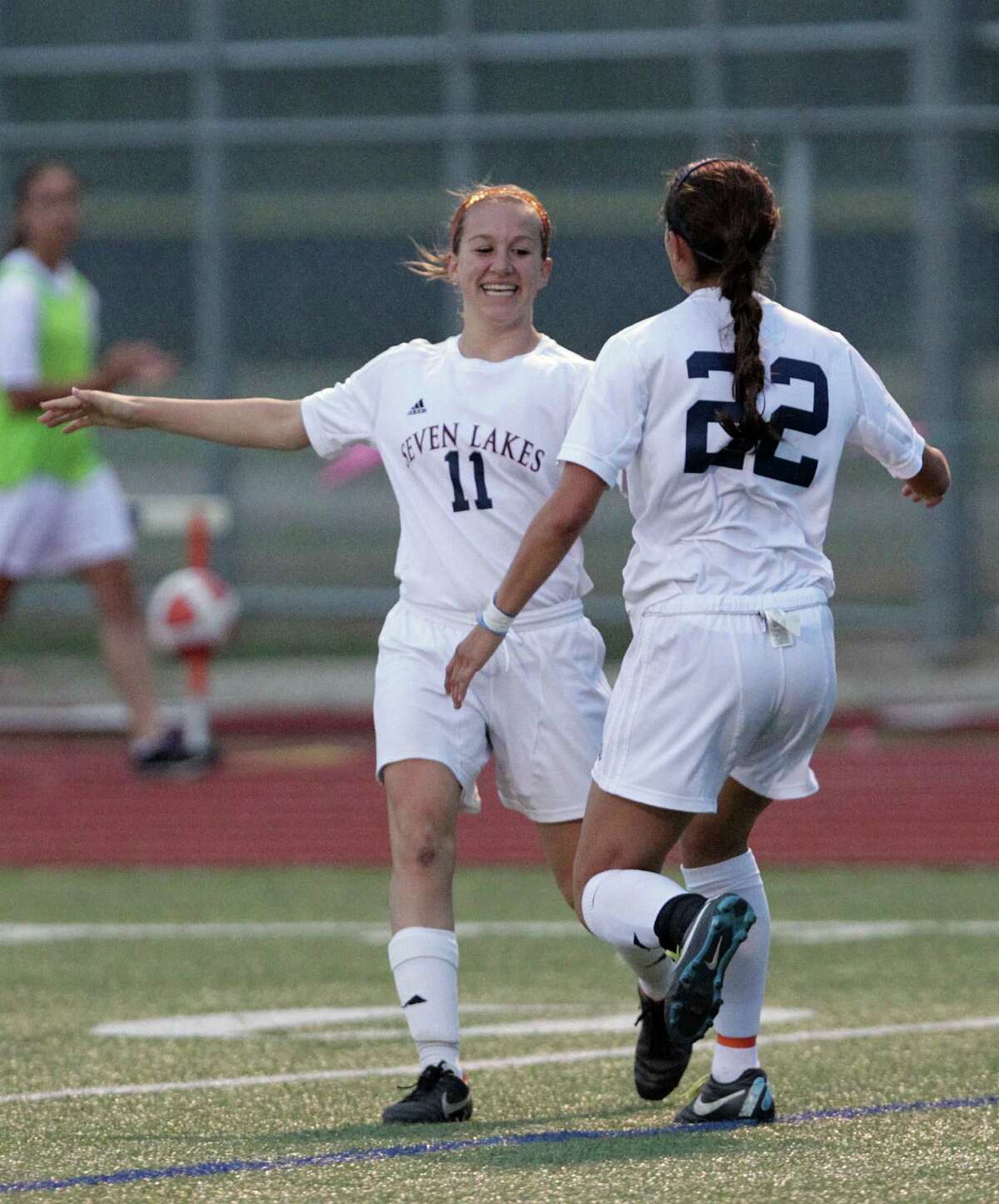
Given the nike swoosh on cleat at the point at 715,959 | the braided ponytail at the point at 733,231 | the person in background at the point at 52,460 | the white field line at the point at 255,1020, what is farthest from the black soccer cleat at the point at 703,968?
the person in background at the point at 52,460

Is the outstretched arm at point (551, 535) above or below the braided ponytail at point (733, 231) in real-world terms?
below

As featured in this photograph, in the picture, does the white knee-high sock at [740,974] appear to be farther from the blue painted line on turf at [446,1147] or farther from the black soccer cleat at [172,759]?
the black soccer cleat at [172,759]

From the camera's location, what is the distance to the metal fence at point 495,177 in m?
14.2

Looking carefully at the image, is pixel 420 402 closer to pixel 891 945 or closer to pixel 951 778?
pixel 891 945

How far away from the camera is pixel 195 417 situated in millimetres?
5312

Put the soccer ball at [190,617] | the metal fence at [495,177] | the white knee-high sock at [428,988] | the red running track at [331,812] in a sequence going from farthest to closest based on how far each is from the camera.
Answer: the metal fence at [495,177], the soccer ball at [190,617], the red running track at [331,812], the white knee-high sock at [428,988]

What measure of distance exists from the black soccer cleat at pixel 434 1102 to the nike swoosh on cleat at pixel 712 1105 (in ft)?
1.47

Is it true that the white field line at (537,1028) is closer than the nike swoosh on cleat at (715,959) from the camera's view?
No

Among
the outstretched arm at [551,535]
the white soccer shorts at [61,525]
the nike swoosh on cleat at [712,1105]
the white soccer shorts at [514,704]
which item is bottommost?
the nike swoosh on cleat at [712,1105]

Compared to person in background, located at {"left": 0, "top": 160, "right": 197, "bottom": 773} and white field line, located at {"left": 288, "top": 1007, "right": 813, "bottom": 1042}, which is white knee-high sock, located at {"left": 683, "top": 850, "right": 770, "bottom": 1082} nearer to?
white field line, located at {"left": 288, "top": 1007, "right": 813, "bottom": 1042}

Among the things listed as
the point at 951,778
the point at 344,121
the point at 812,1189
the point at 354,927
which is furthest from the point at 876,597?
the point at 812,1189

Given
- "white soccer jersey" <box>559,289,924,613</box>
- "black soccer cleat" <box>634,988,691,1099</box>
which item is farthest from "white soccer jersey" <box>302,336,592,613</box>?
"black soccer cleat" <box>634,988,691,1099</box>

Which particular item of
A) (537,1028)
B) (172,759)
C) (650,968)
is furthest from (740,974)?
(172,759)

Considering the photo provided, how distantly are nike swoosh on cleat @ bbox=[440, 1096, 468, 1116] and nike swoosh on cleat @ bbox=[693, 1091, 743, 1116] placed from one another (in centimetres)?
45
